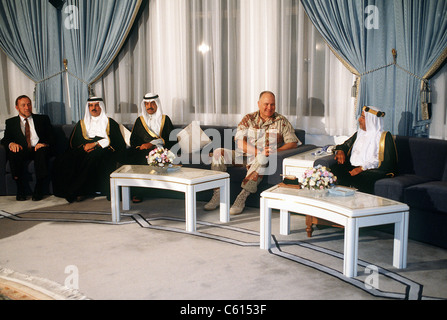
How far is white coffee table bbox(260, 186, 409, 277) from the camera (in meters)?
3.31

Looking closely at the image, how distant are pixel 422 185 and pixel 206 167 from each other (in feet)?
7.16

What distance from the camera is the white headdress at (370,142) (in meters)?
4.52

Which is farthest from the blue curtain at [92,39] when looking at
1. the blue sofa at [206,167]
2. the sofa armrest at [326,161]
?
the sofa armrest at [326,161]

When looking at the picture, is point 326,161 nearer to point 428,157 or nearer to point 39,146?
point 428,157

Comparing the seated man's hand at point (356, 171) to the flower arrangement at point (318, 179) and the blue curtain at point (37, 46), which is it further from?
the blue curtain at point (37, 46)

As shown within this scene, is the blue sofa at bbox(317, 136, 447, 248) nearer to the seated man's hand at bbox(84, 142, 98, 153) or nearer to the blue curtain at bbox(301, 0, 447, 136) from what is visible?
the blue curtain at bbox(301, 0, 447, 136)

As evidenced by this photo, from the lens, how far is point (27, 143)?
591cm

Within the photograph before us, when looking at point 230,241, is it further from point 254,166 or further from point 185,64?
point 185,64

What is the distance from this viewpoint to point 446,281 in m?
3.26

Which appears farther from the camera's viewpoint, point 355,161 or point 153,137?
point 153,137

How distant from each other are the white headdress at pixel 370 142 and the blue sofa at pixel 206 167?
0.70m
